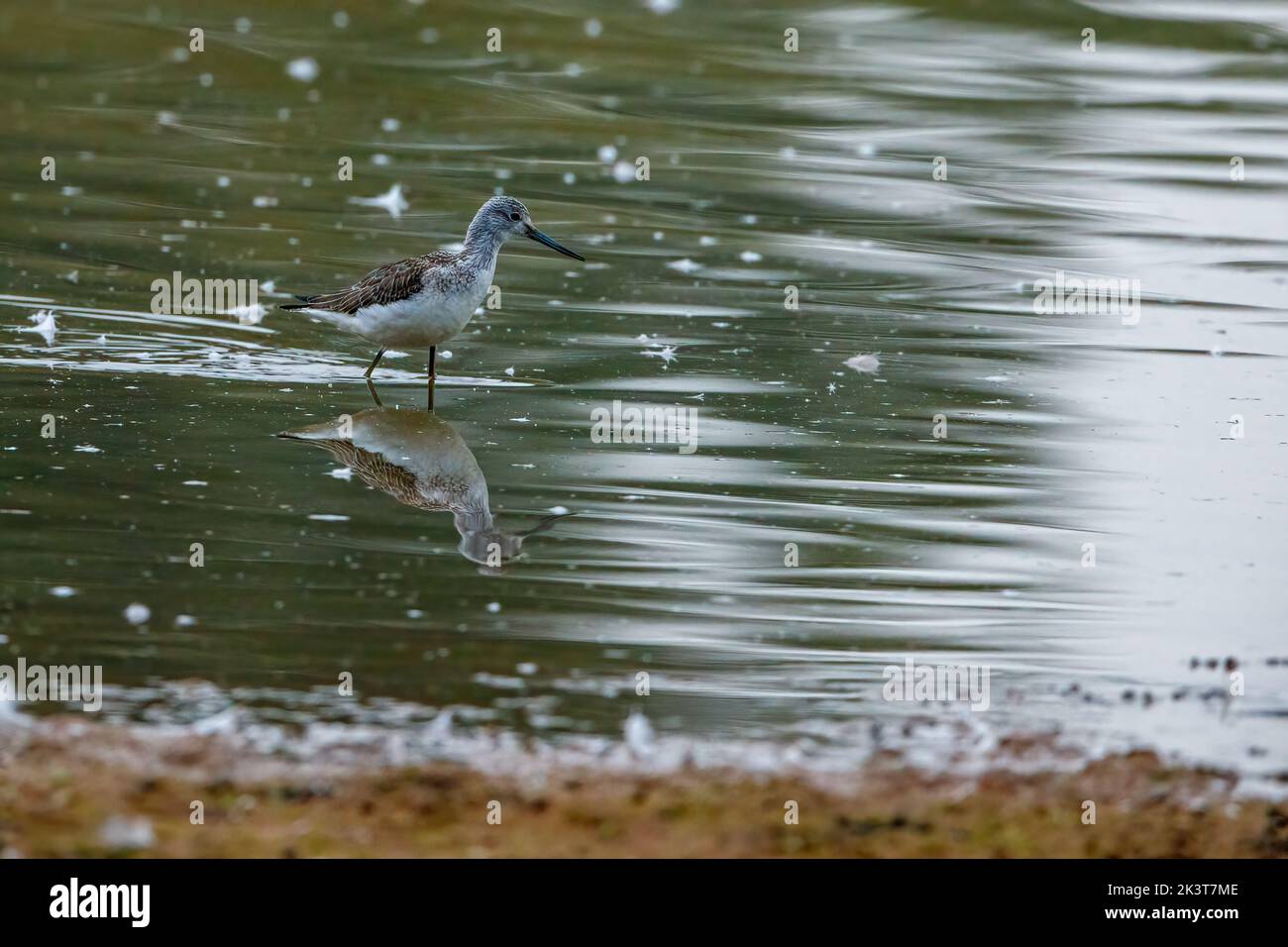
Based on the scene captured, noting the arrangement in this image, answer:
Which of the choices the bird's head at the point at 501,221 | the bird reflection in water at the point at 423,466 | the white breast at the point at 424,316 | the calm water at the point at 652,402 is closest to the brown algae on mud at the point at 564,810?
the calm water at the point at 652,402

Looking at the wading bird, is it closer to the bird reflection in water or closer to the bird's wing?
the bird's wing

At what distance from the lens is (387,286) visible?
9.78 metres

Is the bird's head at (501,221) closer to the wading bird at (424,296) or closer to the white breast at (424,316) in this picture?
the wading bird at (424,296)

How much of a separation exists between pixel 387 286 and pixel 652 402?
1587mm

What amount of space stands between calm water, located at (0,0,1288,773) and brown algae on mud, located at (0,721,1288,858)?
0.27 meters

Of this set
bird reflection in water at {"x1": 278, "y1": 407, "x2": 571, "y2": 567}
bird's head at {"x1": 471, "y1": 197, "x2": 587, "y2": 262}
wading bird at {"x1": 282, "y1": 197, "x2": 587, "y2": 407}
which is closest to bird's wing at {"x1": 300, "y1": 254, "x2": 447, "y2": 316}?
wading bird at {"x1": 282, "y1": 197, "x2": 587, "y2": 407}

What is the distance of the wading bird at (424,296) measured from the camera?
9.64m

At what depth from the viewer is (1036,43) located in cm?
2191

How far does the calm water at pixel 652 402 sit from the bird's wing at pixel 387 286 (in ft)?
1.70

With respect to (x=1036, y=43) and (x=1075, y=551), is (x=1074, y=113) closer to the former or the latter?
(x=1036, y=43)

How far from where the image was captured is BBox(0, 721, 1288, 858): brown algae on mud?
5.15m

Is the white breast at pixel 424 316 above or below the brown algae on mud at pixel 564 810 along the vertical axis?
above

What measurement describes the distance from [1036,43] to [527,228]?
13.2 m
